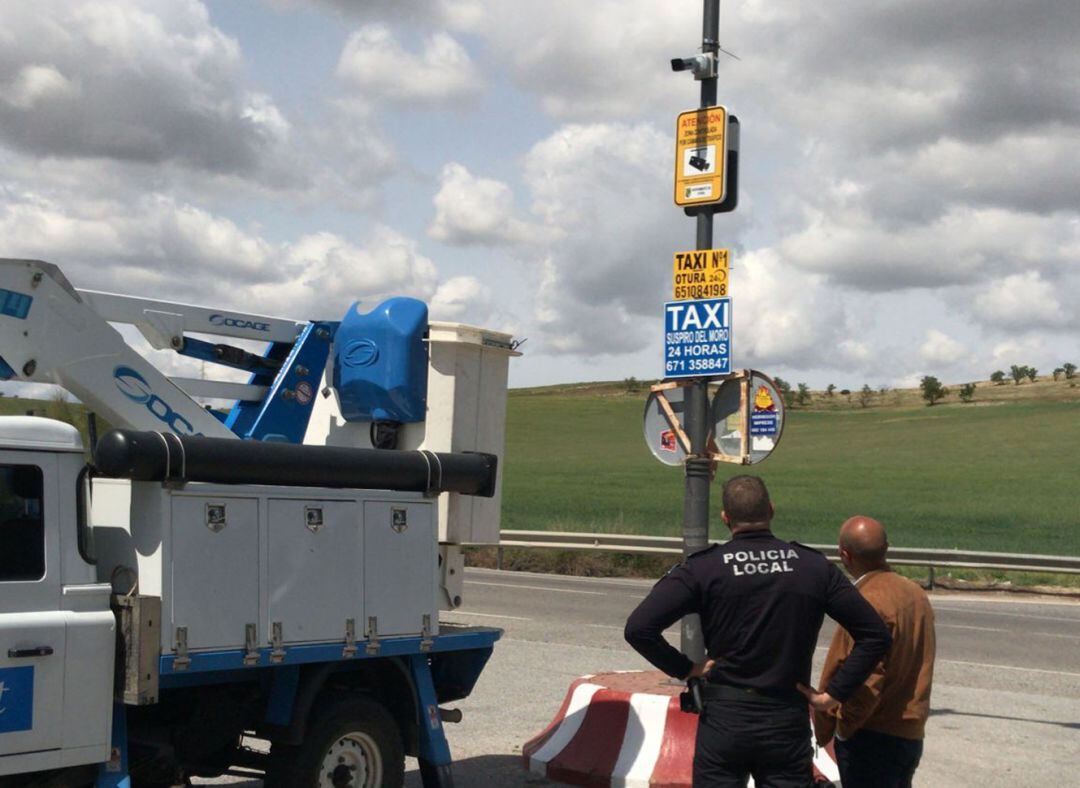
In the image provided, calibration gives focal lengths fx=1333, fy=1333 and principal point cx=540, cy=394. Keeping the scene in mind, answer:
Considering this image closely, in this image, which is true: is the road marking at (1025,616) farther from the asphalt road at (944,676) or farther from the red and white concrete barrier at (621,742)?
the red and white concrete barrier at (621,742)

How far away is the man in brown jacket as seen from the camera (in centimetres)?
529

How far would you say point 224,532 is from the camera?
6000mm

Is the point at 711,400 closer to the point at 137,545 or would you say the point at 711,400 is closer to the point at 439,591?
the point at 439,591

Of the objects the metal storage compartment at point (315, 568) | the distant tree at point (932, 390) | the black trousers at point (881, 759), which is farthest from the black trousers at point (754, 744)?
the distant tree at point (932, 390)

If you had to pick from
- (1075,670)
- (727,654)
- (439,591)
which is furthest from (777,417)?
(1075,670)

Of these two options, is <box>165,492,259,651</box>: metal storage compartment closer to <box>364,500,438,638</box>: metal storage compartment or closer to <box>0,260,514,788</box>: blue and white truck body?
<box>0,260,514,788</box>: blue and white truck body

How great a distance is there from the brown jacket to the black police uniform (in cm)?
36

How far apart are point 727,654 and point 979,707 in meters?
7.81

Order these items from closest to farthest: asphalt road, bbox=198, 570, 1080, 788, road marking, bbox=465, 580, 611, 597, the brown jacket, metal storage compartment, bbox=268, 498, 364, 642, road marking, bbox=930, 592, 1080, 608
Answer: the brown jacket < metal storage compartment, bbox=268, 498, 364, 642 < asphalt road, bbox=198, 570, 1080, 788 < road marking, bbox=465, 580, 611, 597 < road marking, bbox=930, 592, 1080, 608

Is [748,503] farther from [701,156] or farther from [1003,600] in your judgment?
[1003,600]

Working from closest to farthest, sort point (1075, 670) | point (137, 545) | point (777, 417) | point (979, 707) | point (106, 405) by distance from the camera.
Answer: point (137, 545)
point (106, 405)
point (777, 417)
point (979, 707)
point (1075, 670)

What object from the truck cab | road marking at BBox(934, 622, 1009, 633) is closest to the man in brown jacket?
the truck cab

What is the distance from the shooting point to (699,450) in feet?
28.5

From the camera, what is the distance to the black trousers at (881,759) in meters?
5.34
